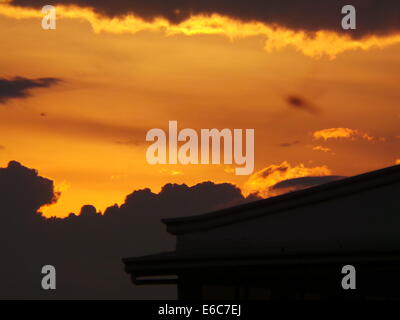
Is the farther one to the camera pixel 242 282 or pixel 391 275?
pixel 242 282

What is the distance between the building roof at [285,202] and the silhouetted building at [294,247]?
25 mm

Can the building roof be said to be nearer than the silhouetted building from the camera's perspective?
No

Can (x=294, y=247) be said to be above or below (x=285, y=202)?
below

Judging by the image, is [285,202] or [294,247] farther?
[285,202]

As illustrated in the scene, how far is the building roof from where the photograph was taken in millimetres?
21641

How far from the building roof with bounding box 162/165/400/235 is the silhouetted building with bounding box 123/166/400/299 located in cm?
2

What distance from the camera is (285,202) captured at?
22844 mm

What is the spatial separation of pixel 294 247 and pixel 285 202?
1.29m

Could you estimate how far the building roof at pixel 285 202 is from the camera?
71.0 ft

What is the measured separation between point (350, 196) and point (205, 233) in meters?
4.31

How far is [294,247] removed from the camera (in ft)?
72.8
